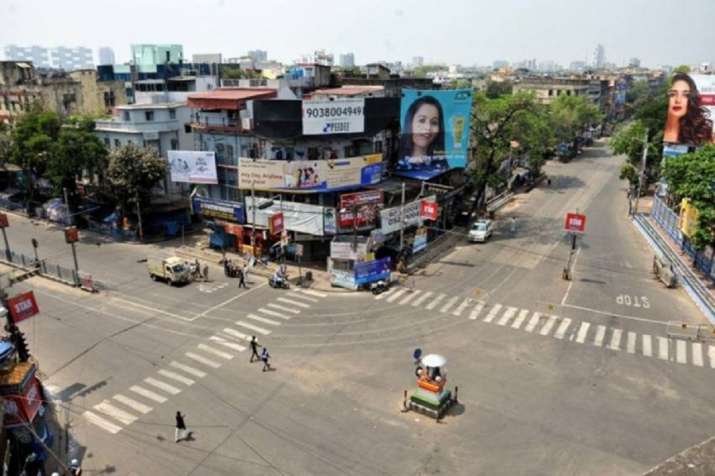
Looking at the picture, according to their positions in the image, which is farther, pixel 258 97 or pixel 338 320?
pixel 258 97

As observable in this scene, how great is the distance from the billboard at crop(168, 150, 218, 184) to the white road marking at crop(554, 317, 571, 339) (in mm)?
30808

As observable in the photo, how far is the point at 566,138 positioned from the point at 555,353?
79.4 meters

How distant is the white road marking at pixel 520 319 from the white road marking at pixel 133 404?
71.5 feet

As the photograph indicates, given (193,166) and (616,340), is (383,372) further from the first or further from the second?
(193,166)

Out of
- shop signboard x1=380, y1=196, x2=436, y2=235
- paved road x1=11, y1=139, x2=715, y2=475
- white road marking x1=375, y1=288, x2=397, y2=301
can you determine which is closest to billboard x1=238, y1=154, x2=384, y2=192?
shop signboard x1=380, y1=196, x2=436, y2=235

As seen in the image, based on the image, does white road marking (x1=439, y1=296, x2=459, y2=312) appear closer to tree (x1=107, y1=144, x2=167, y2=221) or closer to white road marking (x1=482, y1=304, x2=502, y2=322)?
white road marking (x1=482, y1=304, x2=502, y2=322)

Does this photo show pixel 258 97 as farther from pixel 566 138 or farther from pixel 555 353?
pixel 566 138

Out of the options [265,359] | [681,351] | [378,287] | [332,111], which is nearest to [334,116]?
[332,111]

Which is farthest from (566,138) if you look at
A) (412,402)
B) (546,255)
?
(412,402)

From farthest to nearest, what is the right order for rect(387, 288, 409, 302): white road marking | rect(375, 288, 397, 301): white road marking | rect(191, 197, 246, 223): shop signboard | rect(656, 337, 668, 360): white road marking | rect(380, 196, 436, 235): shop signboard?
1. rect(191, 197, 246, 223): shop signboard
2. rect(380, 196, 436, 235): shop signboard
3. rect(375, 288, 397, 301): white road marking
4. rect(387, 288, 409, 302): white road marking
5. rect(656, 337, 668, 360): white road marking

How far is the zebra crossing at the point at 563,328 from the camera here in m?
30.8

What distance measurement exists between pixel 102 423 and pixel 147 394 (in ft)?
8.36

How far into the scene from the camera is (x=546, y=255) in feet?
159

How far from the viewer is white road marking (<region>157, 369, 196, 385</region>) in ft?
91.8
